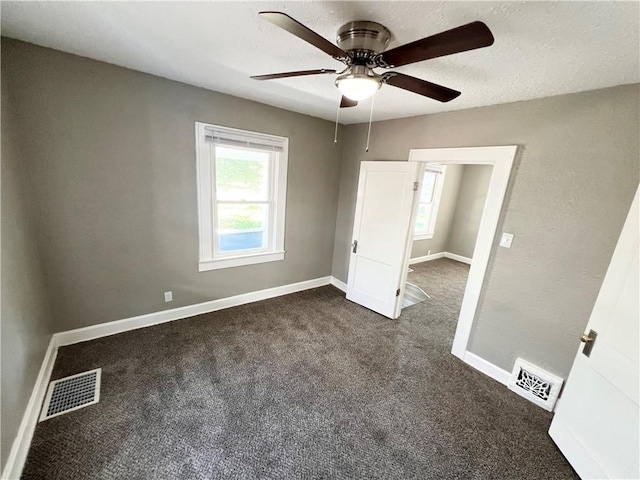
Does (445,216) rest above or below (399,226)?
below

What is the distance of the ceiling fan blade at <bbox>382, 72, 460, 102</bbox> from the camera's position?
1286 mm

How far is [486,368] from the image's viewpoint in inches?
92.7

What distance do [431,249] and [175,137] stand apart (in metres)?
5.37

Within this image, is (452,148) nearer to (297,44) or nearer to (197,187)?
(297,44)

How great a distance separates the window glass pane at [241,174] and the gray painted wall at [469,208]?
468 cm

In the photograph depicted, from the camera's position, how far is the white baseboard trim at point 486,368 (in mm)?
2254

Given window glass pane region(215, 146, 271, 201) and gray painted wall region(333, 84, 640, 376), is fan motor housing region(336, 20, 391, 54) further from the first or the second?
window glass pane region(215, 146, 271, 201)

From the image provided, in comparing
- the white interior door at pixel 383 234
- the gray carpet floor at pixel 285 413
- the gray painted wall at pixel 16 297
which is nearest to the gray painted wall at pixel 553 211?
the gray carpet floor at pixel 285 413

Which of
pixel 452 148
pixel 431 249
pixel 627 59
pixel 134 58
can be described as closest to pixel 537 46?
pixel 627 59

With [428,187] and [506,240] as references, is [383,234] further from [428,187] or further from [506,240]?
[428,187]

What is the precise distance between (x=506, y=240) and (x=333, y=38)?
2038 mm

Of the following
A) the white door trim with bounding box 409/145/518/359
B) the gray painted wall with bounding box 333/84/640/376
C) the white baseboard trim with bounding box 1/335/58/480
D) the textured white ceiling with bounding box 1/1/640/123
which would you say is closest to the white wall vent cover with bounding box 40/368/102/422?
the white baseboard trim with bounding box 1/335/58/480

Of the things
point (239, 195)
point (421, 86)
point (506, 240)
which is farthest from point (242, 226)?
point (506, 240)

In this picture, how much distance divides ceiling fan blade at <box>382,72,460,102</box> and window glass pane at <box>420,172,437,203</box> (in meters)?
Answer: 4.10
